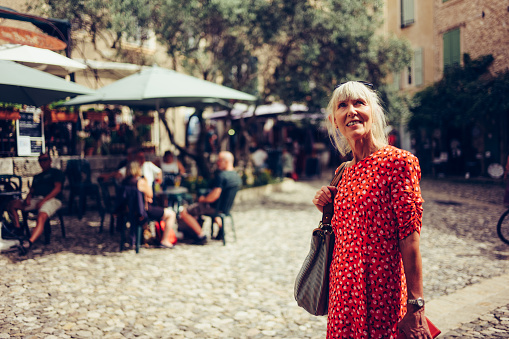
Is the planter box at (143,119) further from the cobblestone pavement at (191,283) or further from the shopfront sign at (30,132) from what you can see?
the cobblestone pavement at (191,283)

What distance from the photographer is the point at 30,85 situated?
5.25m

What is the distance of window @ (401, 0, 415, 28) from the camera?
21.0 metres

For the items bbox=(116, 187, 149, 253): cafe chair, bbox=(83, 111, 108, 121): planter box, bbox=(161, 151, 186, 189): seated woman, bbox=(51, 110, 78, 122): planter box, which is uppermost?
bbox=(83, 111, 108, 121): planter box

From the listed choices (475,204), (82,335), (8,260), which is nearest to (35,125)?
(8,260)

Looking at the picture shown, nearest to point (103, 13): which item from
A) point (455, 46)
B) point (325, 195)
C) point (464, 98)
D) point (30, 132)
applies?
point (30, 132)

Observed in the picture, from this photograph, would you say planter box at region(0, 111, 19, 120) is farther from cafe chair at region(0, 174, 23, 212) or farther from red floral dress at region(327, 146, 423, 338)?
red floral dress at region(327, 146, 423, 338)

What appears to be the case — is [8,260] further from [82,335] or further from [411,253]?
[411,253]

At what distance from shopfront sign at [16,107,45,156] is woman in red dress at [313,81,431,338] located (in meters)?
8.79

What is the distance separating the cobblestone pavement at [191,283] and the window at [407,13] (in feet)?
50.0

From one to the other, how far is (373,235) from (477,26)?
17.8m

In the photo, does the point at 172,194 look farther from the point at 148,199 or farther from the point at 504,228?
the point at 504,228

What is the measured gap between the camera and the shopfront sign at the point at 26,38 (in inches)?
221

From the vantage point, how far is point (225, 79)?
12602 millimetres

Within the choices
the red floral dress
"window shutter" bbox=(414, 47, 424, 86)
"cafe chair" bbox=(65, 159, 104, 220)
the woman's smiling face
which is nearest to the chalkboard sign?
"cafe chair" bbox=(65, 159, 104, 220)
